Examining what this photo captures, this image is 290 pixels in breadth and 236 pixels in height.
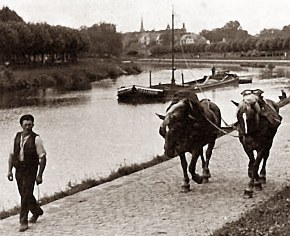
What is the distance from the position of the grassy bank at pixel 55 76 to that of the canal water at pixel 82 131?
17.5 ft

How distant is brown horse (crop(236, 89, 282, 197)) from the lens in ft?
31.3

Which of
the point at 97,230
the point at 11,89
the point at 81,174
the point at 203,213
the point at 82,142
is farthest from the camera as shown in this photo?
the point at 11,89

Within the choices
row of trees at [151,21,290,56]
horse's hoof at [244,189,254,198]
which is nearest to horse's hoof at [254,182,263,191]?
horse's hoof at [244,189,254,198]

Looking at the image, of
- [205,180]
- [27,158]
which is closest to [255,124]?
[205,180]

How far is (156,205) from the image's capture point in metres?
9.58

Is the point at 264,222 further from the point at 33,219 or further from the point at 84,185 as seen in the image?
the point at 84,185

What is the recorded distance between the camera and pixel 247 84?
5800 cm

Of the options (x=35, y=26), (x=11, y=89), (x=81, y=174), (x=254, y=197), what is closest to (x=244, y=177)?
(x=254, y=197)

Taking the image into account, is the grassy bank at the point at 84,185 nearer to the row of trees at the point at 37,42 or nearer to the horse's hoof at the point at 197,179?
the horse's hoof at the point at 197,179

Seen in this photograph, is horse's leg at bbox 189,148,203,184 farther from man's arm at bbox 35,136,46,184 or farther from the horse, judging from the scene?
man's arm at bbox 35,136,46,184

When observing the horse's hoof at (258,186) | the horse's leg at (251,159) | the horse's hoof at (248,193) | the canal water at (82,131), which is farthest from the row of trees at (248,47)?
the horse's hoof at (248,193)

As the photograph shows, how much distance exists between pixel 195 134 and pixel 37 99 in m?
34.5

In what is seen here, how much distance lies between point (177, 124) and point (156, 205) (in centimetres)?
146

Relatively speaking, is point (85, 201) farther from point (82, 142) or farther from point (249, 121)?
point (82, 142)
